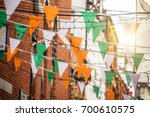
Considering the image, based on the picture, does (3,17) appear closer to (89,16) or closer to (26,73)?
(89,16)

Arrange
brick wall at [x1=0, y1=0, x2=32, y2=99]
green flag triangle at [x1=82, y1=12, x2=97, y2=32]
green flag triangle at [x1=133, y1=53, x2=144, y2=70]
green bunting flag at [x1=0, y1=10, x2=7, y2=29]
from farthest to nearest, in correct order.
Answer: brick wall at [x1=0, y1=0, x2=32, y2=99] < green flag triangle at [x1=133, y1=53, x2=144, y2=70] < green flag triangle at [x1=82, y1=12, x2=97, y2=32] < green bunting flag at [x1=0, y1=10, x2=7, y2=29]

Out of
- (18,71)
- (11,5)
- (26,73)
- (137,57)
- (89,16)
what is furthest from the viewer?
(26,73)

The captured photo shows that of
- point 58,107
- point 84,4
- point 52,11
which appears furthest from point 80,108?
point 84,4

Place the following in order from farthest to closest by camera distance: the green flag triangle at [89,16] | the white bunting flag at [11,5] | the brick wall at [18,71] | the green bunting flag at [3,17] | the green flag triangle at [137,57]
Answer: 1. the brick wall at [18,71]
2. the green flag triangle at [137,57]
3. the green flag triangle at [89,16]
4. the green bunting flag at [3,17]
5. the white bunting flag at [11,5]

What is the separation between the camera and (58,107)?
6.93 m

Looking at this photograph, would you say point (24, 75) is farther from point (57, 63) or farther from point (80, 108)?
point (80, 108)

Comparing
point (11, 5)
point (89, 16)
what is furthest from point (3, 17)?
point (89, 16)

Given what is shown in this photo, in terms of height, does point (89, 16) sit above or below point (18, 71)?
above

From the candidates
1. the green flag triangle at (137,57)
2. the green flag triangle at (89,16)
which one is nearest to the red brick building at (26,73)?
the green flag triangle at (89,16)

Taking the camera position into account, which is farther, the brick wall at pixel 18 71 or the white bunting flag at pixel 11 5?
the brick wall at pixel 18 71

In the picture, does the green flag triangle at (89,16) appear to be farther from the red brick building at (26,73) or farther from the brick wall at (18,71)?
the brick wall at (18,71)

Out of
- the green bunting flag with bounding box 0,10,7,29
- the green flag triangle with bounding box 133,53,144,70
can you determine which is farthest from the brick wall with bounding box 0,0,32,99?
the green flag triangle with bounding box 133,53,144,70

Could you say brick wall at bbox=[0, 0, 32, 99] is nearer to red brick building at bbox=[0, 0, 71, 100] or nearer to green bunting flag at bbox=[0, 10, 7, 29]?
red brick building at bbox=[0, 0, 71, 100]

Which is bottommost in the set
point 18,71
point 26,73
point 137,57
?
point 26,73
